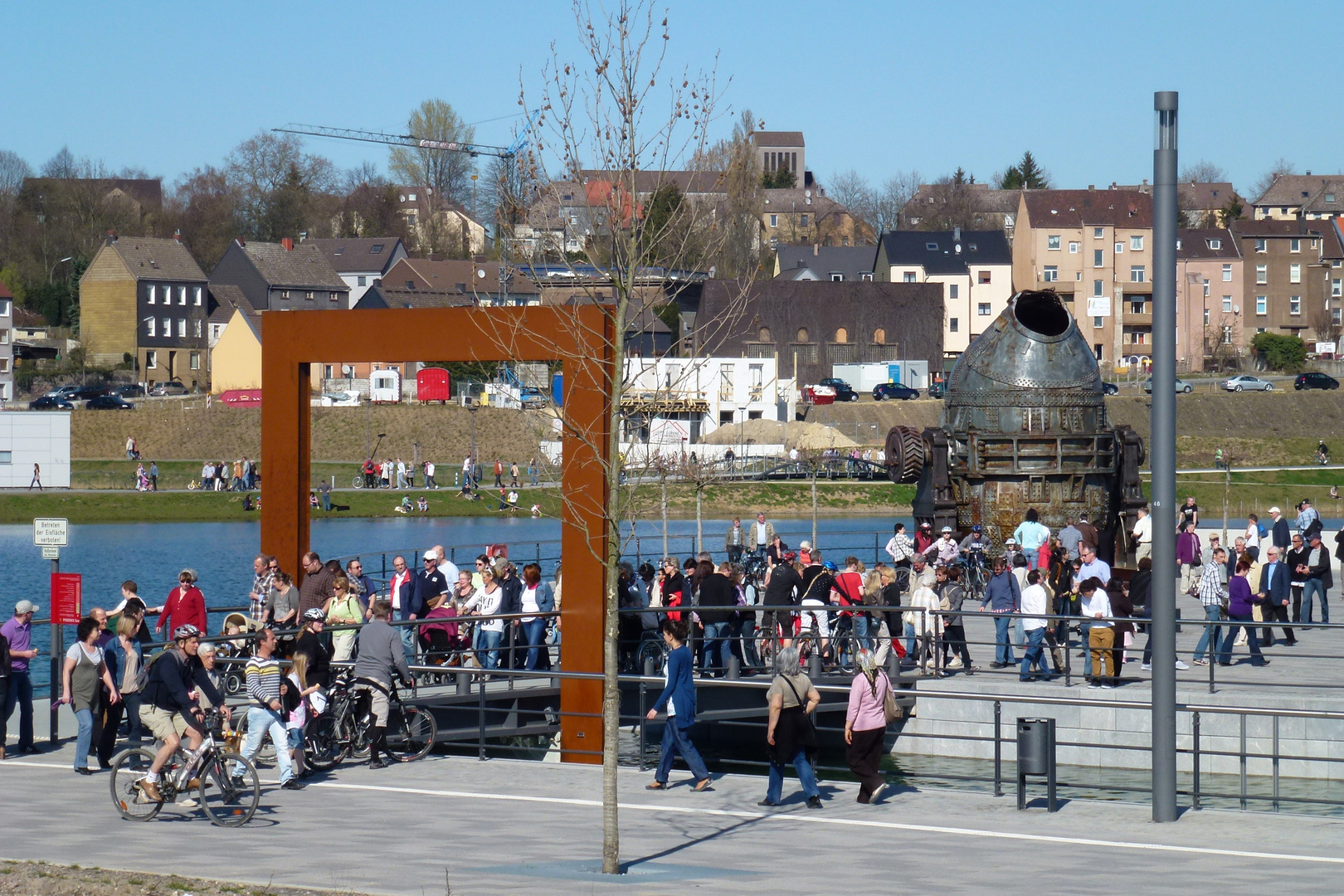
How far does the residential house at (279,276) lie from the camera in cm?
10781

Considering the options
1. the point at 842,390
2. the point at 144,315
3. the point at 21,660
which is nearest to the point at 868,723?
the point at 21,660

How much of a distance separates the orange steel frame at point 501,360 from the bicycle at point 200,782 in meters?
3.56

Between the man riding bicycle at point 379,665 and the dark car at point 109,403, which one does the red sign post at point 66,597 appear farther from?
the dark car at point 109,403

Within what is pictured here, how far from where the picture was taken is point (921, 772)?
60.1 feet

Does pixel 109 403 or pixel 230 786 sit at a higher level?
pixel 109 403

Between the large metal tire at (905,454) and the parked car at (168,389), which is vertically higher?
the parked car at (168,389)

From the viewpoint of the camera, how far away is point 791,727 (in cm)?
1298

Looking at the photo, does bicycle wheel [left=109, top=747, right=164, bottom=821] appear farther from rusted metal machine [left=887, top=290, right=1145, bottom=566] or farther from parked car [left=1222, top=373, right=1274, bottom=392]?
parked car [left=1222, top=373, right=1274, bottom=392]

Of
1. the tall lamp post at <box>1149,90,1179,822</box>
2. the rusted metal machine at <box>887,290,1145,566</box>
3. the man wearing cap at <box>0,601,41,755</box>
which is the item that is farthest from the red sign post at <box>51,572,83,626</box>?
the rusted metal machine at <box>887,290,1145,566</box>

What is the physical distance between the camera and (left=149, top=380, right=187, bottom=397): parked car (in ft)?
303

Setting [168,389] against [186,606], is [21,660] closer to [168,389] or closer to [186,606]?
[186,606]

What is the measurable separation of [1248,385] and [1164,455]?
77.1 metres

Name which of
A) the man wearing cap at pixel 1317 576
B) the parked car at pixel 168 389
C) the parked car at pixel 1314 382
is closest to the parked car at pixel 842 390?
the parked car at pixel 1314 382

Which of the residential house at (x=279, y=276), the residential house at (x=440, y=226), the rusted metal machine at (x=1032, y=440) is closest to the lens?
the rusted metal machine at (x=1032, y=440)
